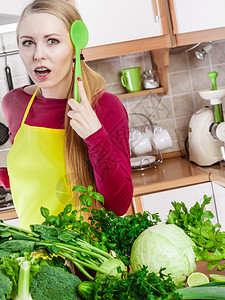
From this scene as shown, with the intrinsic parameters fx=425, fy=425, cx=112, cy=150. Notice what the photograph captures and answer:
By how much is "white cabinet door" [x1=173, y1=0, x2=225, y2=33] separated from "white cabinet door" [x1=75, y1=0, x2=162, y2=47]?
112 millimetres

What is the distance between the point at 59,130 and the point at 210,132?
1.10 m

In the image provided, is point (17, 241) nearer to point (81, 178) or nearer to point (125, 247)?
point (125, 247)

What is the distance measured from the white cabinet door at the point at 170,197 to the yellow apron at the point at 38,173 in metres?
0.78

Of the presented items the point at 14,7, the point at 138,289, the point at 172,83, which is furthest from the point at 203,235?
the point at 172,83

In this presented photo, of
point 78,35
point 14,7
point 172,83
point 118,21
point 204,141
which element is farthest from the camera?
point 172,83

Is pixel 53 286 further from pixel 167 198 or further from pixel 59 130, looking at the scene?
pixel 167 198

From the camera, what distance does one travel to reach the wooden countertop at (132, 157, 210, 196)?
77.6 inches

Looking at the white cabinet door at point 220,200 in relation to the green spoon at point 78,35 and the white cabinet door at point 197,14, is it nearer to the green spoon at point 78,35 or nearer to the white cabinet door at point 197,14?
the white cabinet door at point 197,14

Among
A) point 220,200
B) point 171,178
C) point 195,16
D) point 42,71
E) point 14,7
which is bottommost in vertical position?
point 220,200

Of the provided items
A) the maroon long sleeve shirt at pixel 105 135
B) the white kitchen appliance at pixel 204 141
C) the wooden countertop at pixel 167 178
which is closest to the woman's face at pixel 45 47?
the maroon long sleeve shirt at pixel 105 135

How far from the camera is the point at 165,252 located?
2.26ft

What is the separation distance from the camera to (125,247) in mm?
749

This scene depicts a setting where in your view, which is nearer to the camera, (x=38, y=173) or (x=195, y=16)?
(x=38, y=173)

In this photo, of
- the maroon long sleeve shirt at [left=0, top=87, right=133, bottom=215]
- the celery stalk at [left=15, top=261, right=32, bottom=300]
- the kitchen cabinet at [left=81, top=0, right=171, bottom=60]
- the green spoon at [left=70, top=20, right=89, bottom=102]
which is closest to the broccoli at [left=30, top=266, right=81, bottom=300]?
the celery stalk at [left=15, top=261, right=32, bottom=300]
